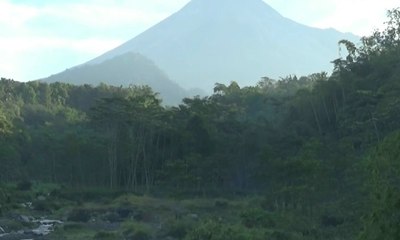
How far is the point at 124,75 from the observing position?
6841 inches

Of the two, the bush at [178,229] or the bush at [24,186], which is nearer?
the bush at [178,229]

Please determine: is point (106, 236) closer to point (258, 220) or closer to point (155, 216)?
point (258, 220)

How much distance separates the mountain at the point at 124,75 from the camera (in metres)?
162

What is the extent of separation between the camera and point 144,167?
134ft

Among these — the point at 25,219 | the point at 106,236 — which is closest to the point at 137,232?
the point at 106,236

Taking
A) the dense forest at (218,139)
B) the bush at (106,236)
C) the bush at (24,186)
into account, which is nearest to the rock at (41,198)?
the bush at (24,186)

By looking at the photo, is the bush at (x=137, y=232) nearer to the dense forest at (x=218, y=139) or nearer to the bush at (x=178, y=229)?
the bush at (x=178, y=229)

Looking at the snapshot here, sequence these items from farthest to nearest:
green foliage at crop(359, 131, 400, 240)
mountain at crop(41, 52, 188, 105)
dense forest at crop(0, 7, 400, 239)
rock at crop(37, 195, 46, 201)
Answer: mountain at crop(41, 52, 188, 105), rock at crop(37, 195, 46, 201), dense forest at crop(0, 7, 400, 239), green foliage at crop(359, 131, 400, 240)

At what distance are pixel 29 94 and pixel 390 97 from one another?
2170 inches

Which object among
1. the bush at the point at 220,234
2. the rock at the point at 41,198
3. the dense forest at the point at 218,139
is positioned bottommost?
the bush at the point at 220,234

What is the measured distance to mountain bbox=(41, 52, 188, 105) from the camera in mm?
161875

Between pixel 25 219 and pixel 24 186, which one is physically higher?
pixel 24 186

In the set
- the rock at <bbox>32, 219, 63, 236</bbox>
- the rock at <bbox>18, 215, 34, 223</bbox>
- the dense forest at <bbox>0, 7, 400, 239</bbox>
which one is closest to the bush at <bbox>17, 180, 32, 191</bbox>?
the dense forest at <bbox>0, 7, 400, 239</bbox>

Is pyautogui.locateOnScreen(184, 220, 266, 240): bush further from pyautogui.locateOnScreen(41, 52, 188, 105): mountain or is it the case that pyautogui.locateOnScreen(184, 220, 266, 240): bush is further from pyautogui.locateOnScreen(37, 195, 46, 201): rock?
pyautogui.locateOnScreen(41, 52, 188, 105): mountain
